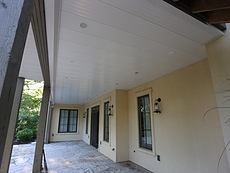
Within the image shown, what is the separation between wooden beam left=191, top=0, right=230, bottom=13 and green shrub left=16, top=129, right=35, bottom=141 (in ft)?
33.4

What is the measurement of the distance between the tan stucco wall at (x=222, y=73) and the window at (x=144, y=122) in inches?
96.4

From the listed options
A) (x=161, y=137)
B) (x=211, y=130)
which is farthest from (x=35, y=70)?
(x=211, y=130)

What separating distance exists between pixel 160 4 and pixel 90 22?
858 millimetres

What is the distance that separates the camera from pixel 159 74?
357 cm

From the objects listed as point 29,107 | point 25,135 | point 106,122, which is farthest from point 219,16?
point 29,107

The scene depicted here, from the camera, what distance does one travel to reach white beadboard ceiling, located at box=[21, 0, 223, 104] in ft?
4.93

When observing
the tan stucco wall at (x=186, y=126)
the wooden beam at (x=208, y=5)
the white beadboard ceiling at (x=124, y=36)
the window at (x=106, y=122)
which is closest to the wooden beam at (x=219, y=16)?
the white beadboard ceiling at (x=124, y=36)

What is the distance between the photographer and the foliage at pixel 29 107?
880cm

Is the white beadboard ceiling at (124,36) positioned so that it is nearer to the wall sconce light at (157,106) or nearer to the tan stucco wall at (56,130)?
the wall sconce light at (157,106)

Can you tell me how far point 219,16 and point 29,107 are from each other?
10.9 meters

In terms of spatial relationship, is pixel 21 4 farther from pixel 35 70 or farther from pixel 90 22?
pixel 35 70

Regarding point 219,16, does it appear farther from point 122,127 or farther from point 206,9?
point 122,127

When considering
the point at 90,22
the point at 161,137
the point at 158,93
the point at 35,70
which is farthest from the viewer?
the point at 158,93

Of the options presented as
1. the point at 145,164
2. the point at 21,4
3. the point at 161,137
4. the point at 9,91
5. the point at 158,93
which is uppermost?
the point at 158,93
